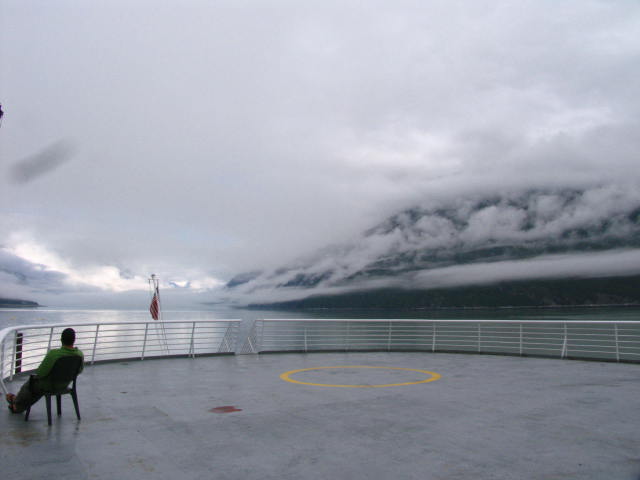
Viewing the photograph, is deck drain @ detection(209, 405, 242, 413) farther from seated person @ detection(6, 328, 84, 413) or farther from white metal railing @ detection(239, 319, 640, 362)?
white metal railing @ detection(239, 319, 640, 362)

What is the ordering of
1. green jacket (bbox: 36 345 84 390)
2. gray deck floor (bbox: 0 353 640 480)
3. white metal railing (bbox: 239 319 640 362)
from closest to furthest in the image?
gray deck floor (bbox: 0 353 640 480) < green jacket (bbox: 36 345 84 390) < white metal railing (bbox: 239 319 640 362)

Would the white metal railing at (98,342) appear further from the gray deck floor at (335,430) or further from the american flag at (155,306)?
the american flag at (155,306)

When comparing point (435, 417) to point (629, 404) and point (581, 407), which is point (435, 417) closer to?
point (581, 407)

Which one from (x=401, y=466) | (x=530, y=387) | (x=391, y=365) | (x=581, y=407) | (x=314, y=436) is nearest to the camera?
(x=401, y=466)

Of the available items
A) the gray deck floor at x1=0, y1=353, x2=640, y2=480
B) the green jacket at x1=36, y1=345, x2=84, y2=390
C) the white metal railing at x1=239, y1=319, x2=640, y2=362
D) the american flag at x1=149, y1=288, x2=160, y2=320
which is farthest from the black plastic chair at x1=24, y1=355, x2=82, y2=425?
the american flag at x1=149, y1=288, x2=160, y2=320

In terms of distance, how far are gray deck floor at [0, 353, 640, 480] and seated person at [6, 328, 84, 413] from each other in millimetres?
259

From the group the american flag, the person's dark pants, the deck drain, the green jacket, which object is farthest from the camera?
the american flag

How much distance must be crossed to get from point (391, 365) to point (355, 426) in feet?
23.1

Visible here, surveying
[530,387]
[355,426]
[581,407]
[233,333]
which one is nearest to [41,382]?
[355,426]

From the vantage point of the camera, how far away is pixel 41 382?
5844mm

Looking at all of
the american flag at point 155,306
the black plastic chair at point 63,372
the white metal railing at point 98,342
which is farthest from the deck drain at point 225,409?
the american flag at point 155,306

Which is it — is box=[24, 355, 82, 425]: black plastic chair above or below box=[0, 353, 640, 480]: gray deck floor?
above

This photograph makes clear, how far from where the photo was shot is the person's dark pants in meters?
5.93

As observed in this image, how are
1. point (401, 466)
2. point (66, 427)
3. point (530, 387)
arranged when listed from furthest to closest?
point (530, 387) → point (66, 427) → point (401, 466)
